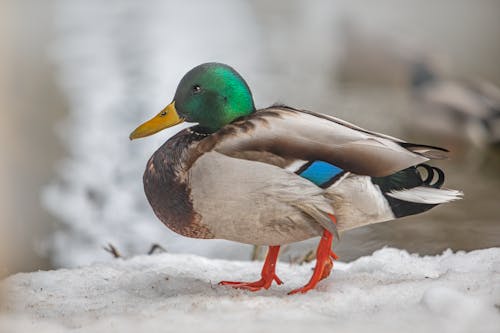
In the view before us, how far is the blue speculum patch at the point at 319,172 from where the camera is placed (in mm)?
1710

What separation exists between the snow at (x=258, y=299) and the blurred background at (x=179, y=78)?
767mm

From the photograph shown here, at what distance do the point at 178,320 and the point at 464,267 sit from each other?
99 cm

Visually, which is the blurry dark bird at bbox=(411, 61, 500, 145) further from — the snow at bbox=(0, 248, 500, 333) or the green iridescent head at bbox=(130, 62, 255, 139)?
the green iridescent head at bbox=(130, 62, 255, 139)

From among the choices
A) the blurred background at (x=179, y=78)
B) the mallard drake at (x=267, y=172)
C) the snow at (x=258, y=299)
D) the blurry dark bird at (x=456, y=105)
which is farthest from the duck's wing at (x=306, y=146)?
the blurry dark bird at (x=456, y=105)

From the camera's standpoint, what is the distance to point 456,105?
3.52 m

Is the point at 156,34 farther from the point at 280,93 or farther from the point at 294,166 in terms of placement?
the point at 294,166

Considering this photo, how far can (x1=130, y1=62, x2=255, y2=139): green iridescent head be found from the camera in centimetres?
178

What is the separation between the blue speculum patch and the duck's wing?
0.04 feet

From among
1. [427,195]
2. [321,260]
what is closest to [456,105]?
[427,195]

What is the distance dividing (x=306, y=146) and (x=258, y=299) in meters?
0.38

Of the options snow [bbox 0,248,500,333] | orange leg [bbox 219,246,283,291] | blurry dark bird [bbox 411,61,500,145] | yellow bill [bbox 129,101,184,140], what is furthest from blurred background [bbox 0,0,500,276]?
yellow bill [bbox 129,101,184,140]

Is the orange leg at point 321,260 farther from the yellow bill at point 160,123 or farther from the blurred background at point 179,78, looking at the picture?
the blurred background at point 179,78

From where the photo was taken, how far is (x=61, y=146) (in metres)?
3.36

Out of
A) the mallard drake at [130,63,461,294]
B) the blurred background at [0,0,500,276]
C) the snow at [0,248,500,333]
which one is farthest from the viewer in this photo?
the blurred background at [0,0,500,276]
